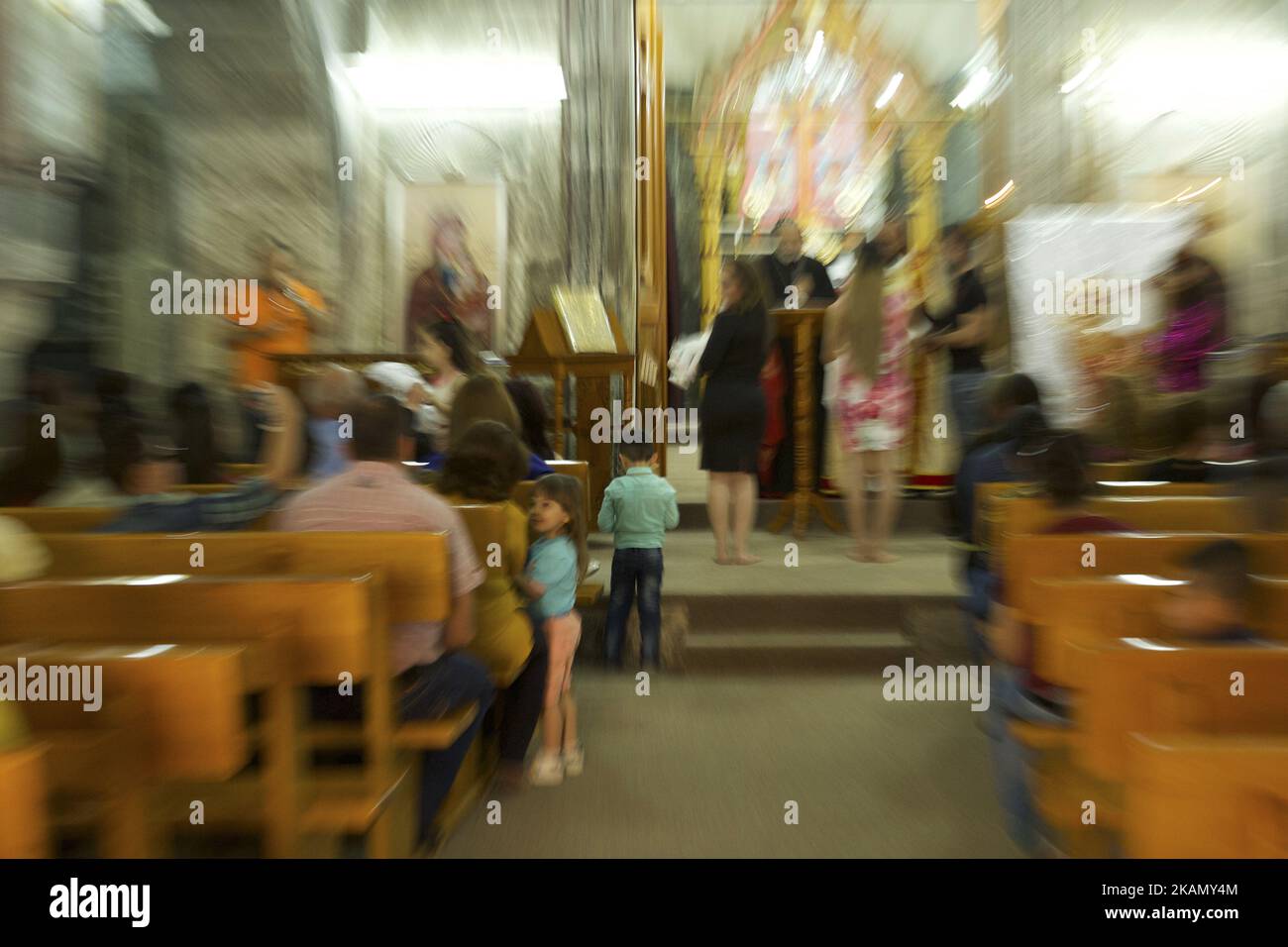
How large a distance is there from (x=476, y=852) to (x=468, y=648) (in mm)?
471

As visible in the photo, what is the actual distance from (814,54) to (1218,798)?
32.4 ft

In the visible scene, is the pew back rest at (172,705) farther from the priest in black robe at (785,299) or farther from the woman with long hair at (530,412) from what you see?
the priest in black robe at (785,299)

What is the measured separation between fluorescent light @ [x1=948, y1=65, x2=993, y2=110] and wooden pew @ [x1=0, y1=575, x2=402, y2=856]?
26.0 feet

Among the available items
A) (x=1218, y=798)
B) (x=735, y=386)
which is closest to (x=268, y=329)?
(x=735, y=386)

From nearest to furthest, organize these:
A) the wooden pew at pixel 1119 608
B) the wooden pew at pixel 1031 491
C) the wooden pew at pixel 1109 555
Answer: the wooden pew at pixel 1119 608 → the wooden pew at pixel 1109 555 → the wooden pew at pixel 1031 491

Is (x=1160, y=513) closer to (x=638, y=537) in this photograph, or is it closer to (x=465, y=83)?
(x=638, y=537)

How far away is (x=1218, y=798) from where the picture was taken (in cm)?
104

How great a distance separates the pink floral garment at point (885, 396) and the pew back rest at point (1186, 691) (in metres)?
3.15

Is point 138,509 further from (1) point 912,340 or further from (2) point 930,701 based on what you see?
(1) point 912,340

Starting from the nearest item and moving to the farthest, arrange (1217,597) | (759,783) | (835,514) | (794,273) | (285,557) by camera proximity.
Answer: (1217,597) < (285,557) < (759,783) < (835,514) < (794,273)

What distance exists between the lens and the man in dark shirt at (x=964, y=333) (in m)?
4.50

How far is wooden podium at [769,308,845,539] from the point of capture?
500 cm

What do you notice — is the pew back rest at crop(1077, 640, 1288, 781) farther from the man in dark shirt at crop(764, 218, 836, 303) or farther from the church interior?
the man in dark shirt at crop(764, 218, 836, 303)

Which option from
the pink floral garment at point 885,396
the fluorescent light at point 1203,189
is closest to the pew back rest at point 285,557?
the pink floral garment at point 885,396
